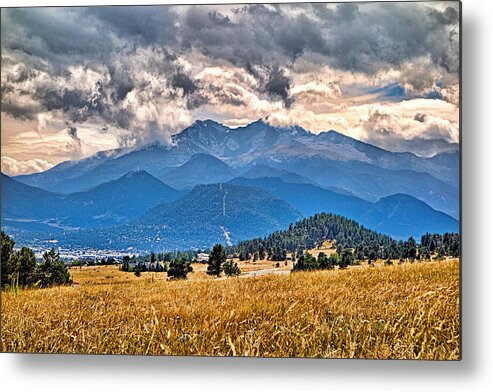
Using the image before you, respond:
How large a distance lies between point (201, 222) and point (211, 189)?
25cm

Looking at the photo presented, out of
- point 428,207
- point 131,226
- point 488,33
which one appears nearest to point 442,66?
point 488,33

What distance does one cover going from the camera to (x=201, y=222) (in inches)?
227

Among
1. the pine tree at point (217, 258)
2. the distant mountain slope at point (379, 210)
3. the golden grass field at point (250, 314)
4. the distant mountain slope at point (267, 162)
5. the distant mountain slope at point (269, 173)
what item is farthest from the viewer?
the distant mountain slope at point (269, 173)

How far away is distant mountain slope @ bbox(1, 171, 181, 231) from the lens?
5.82 m

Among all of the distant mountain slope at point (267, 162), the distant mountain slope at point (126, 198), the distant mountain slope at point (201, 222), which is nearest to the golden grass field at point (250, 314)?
the distant mountain slope at point (201, 222)

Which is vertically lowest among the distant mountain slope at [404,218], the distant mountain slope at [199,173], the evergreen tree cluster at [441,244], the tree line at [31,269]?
the tree line at [31,269]

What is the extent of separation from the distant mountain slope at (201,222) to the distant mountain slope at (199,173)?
0.06m

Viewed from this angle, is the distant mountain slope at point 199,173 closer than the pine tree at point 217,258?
No

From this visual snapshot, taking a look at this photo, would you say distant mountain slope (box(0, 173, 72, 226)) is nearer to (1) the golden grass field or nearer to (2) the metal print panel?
(2) the metal print panel

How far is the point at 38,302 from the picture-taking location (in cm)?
584

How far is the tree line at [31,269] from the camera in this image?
5824 mm

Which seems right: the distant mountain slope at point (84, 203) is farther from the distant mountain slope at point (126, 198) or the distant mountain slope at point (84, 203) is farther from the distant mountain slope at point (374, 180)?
the distant mountain slope at point (374, 180)

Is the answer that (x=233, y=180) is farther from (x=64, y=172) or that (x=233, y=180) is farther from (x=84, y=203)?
(x=64, y=172)

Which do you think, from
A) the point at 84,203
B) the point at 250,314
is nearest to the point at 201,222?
the point at 250,314
